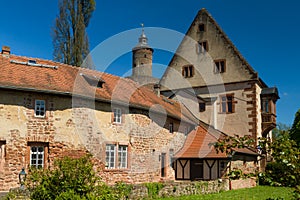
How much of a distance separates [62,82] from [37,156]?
4.11m

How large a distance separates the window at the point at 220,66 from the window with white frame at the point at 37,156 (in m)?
17.1

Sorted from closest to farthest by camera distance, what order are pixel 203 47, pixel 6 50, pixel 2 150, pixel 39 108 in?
pixel 2 150 → pixel 39 108 → pixel 6 50 → pixel 203 47

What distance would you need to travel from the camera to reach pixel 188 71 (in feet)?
99.3

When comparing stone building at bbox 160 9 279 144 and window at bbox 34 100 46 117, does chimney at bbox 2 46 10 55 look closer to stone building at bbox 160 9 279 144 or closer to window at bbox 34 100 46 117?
window at bbox 34 100 46 117

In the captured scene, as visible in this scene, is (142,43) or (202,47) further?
(142,43)

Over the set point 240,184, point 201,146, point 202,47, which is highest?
point 202,47

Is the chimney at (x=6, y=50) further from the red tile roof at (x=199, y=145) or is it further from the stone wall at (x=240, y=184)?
the stone wall at (x=240, y=184)

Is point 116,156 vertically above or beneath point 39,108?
beneath

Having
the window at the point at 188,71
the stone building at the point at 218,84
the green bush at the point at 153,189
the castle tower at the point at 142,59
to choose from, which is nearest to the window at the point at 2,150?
the green bush at the point at 153,189

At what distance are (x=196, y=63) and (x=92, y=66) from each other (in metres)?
9.05

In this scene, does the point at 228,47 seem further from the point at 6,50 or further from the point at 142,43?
the point at 142,43

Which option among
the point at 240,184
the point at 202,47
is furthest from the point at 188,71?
the point at 240,184

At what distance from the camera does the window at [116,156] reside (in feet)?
62.2

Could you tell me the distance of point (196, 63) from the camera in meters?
29.8
